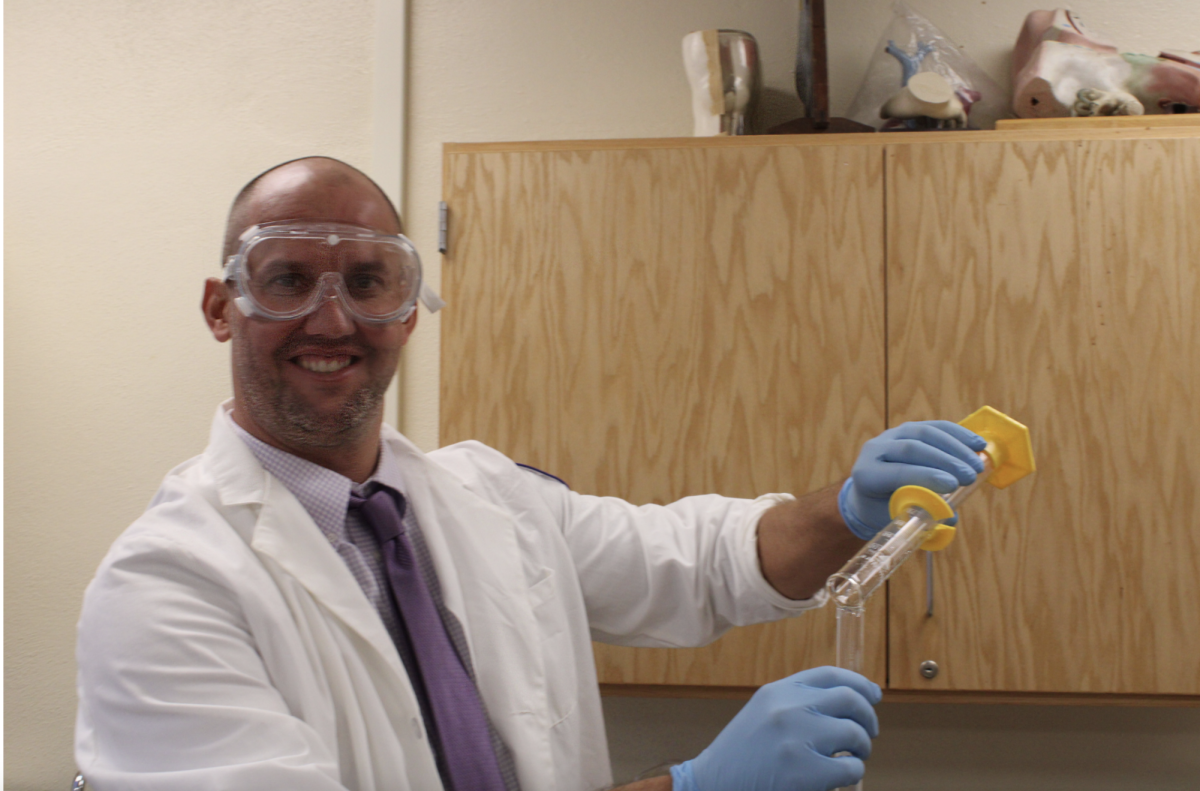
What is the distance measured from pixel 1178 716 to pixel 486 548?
1586 mm

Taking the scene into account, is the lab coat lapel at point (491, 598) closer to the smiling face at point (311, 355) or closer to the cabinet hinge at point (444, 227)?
the smiling face at point (311, 355)

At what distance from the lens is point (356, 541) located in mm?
1175

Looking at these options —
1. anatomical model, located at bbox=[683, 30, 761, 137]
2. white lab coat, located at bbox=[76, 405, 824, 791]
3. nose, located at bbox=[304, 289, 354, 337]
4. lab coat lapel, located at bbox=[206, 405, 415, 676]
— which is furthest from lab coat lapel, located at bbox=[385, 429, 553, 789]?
anatomical model, located at bbox=[683, 30, 761, 137]

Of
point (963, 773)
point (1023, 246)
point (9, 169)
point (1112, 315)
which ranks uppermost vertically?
point (9, 169)

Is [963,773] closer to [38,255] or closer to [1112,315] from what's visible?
[1112,315]

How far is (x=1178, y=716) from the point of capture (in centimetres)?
180

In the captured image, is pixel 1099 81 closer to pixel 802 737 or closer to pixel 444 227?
pixel 444 227

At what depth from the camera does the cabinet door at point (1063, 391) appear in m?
1.40

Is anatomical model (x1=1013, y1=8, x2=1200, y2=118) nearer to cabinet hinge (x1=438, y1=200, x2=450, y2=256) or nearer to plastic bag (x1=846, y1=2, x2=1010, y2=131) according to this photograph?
plastic bag (x1=846, y1=2, x2=1010, y2=131)

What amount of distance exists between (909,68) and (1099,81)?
35 centimetres

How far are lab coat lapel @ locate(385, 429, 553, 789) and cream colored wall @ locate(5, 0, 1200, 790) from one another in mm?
675

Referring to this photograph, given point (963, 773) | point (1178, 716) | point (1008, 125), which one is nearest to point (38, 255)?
point (1008, 125)

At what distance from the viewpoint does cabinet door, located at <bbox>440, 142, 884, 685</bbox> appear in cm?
146

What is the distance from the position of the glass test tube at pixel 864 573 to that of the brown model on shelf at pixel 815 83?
0.98 m
